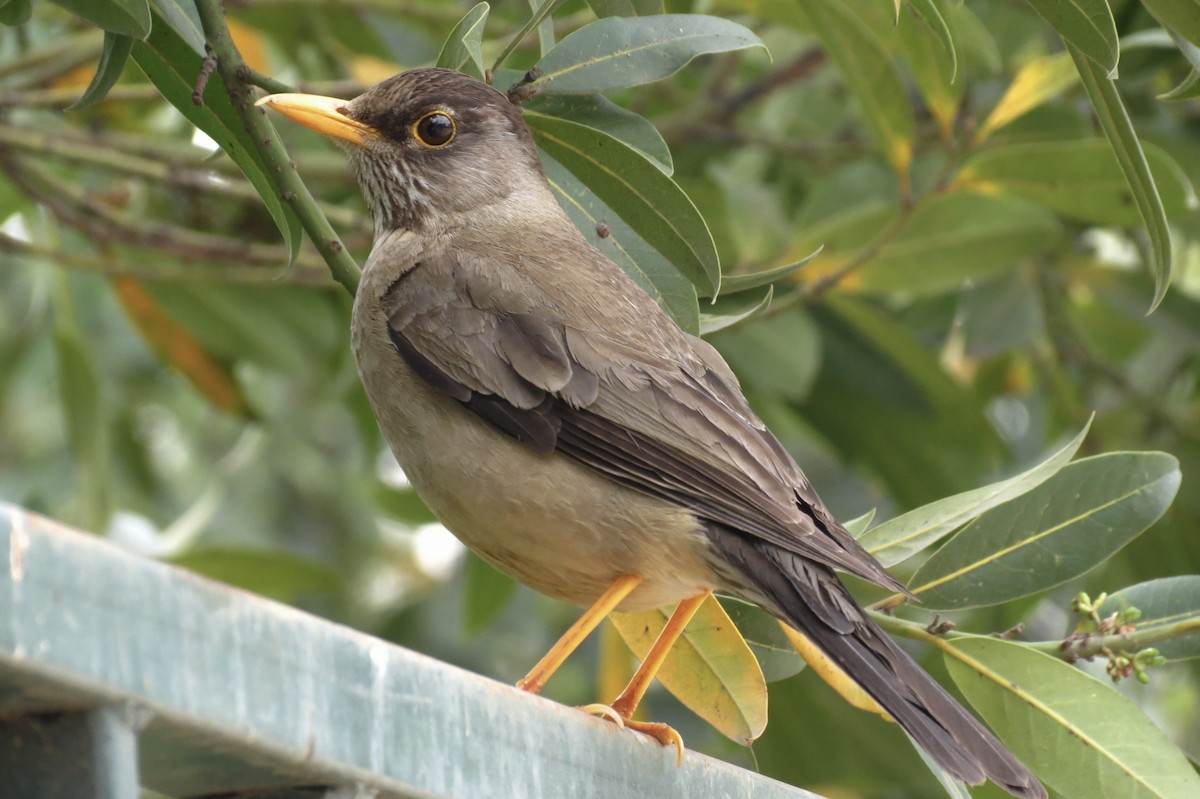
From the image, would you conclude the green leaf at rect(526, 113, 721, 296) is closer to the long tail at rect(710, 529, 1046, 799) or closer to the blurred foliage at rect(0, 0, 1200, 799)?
the blurred foliage at rect(0, 0, 1200, 799)

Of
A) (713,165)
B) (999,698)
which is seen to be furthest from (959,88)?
(999,698)

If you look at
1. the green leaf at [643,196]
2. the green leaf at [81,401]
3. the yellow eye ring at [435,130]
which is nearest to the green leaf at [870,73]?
the yellow eye ring at [435,130]

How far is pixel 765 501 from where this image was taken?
3.86 meters

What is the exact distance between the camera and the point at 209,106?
3889 mm

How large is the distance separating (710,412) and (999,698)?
1036 mm

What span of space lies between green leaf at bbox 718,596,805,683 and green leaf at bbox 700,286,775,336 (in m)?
0.76

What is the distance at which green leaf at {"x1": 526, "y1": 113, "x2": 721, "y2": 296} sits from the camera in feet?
Result: 13.0

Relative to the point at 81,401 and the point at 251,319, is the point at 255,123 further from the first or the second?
the point at 81,401

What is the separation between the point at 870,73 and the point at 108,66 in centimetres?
295

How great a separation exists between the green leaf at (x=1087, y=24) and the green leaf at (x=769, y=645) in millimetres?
1685

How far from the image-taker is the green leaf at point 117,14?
3.36m

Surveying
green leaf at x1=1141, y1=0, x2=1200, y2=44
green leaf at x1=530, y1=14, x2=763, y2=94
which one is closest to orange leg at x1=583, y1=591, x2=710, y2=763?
green leaf at x1=530, y1=14, x2=763, y2=94

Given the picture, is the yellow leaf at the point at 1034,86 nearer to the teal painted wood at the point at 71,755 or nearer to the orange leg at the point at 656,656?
the orange leg at the point at 656,656

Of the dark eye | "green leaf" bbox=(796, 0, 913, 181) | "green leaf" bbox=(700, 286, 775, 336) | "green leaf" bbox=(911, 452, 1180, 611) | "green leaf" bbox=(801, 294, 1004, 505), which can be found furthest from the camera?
"green leaf" bbox=(801, 294, 1004, 505)
